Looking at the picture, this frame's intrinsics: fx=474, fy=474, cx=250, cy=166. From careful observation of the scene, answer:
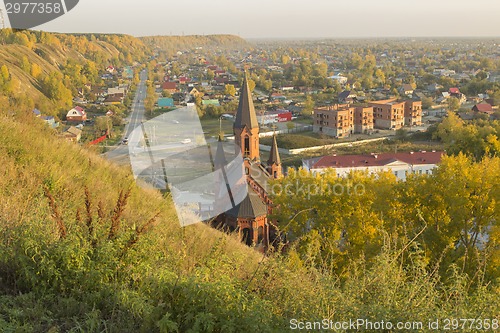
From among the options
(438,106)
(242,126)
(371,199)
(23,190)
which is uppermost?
(23,190)

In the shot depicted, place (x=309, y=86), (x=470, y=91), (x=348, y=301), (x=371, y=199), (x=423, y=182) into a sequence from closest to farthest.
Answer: (x=348, y=301) → (x=423, y=182) → (x=371, y=199) → (x=470, y=91) → (x=309, y=86)

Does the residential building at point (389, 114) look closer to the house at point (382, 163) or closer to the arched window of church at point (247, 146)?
the house at point (382, 163)

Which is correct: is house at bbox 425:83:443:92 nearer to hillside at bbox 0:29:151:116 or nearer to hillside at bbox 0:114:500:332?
hillside at bbox 0:29:151:116

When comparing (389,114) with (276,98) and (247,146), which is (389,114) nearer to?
(276,98)

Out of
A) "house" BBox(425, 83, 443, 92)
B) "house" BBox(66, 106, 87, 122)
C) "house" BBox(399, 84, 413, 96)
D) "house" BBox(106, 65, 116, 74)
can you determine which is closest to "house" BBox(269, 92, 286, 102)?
"house" BBox(399, 84, 413, 96)

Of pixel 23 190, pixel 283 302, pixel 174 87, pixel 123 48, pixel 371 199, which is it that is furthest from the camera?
pixel 123 48

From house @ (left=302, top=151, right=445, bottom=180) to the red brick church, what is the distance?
6082mm

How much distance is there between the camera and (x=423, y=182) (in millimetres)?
11234

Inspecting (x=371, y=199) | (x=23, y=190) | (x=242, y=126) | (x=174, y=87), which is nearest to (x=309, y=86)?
(x=174, y=87)

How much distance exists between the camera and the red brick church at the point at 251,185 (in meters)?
13.5

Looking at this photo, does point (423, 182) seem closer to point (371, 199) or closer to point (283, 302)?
point (371, 199)

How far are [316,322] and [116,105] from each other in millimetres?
54385

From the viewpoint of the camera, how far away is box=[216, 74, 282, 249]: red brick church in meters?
13.5

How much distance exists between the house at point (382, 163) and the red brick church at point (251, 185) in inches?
239
